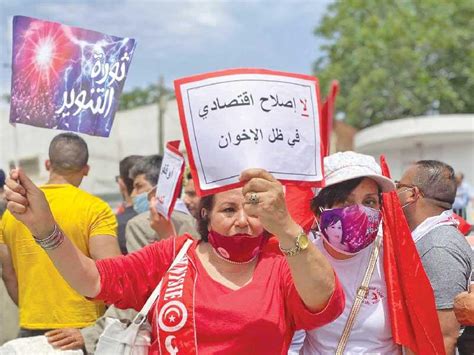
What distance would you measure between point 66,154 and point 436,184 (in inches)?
75.0

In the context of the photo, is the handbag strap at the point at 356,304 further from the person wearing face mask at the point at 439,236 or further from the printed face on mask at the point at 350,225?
the person wearing face mask at the point at 439,236

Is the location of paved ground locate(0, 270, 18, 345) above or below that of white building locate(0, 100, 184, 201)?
below

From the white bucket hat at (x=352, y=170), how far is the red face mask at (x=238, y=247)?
0.43 meters

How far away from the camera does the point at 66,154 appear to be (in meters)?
3.40

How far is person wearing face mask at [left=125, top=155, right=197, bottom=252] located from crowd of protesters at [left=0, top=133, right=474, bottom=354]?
0.60m

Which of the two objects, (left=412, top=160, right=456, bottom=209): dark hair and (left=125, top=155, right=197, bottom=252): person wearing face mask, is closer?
(left=412, top=160, right=456, bottom=209): dark hair

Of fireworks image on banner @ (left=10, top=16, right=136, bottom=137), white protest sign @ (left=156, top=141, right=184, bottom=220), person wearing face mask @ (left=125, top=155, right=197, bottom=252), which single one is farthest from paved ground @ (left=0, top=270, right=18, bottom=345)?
fireworks image on banner @ (left=10, top=16, right=136, bottom=137)

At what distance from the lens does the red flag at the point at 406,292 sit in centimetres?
236

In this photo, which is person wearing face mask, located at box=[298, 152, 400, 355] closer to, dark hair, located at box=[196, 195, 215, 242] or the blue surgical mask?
dark hair, located at box=[196, 195, 215, 242]

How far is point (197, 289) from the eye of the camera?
2.24 meters

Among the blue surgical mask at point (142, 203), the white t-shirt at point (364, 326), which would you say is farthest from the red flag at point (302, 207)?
the blue surgical mask at point (142, 203)

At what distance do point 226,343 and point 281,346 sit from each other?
7.4 inches

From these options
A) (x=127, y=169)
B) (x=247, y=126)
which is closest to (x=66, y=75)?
(x=247, y=126)

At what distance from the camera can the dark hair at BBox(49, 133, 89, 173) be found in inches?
134
